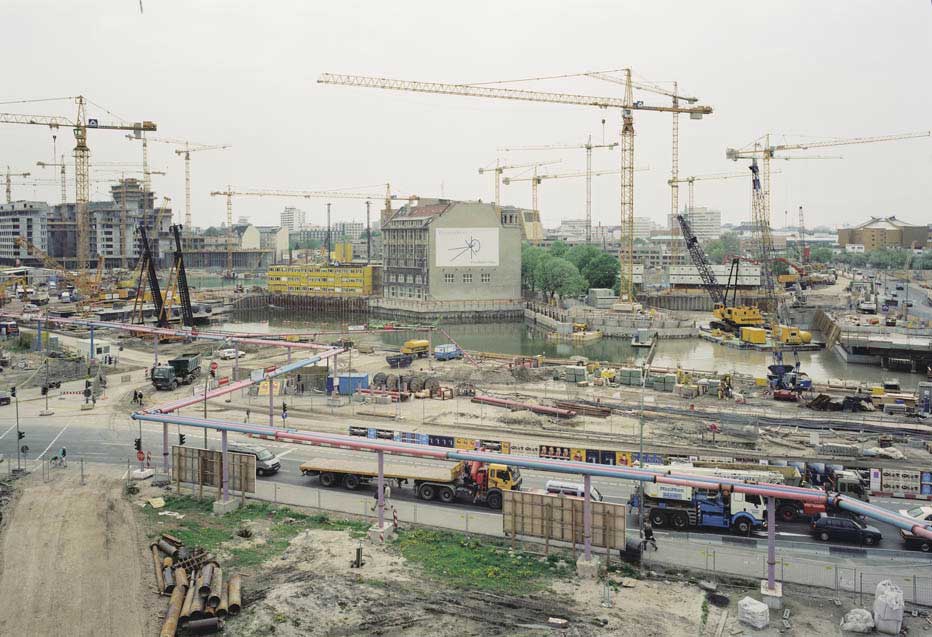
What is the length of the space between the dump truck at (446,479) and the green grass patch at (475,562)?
1962 millimetres

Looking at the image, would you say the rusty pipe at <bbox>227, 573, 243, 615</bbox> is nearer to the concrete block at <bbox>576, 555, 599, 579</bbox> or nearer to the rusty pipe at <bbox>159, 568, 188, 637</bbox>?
the rusty pipe at <bbox>159, 568, 188, 637</bbox>

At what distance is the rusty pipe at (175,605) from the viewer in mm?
11344

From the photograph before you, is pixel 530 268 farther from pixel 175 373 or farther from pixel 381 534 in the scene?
pixel 381 534

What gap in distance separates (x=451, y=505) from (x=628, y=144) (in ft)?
183

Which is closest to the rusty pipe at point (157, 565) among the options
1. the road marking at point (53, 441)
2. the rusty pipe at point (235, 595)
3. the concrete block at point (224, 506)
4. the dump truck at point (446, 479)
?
the rusty pipe at point (235, 595)

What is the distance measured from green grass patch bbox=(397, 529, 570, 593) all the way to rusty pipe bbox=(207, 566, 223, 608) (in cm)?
325

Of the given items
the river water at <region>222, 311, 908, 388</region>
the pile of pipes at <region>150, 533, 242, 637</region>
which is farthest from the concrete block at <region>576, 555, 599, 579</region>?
the river water at <region>222, 311, 908, 388</region>

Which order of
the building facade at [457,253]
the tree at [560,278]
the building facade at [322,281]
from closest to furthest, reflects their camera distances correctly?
the tree at [560,278] → the building facade at [457,253] → the building facade at [322,281]

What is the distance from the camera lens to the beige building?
153m

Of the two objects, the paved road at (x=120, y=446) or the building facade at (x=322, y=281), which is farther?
the building facade at (x=322, y=281)

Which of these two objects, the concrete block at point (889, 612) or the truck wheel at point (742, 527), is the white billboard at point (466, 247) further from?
the concrete block at point (889, 612)

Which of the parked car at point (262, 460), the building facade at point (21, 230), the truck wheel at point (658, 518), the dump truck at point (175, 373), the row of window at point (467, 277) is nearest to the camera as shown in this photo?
the truck wheel at point (658, 518)

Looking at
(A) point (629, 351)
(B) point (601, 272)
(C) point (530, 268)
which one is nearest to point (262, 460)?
(A) point (629, 351)

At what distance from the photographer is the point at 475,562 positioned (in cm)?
1391
